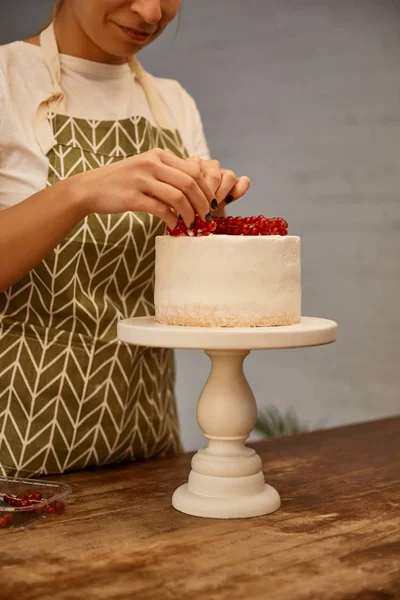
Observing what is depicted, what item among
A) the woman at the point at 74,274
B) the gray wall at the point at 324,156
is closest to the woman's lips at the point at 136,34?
the woman at the point at 74,274

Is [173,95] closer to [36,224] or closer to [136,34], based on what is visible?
[136,34]

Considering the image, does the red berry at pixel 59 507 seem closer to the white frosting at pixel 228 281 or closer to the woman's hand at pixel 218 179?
the white frosting at pixel 228 281

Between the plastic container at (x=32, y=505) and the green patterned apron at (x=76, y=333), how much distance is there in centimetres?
28

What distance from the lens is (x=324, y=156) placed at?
4582mm

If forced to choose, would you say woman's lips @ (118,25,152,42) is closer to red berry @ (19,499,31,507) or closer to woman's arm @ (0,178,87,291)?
woman's arm @ (0,178,87,291)

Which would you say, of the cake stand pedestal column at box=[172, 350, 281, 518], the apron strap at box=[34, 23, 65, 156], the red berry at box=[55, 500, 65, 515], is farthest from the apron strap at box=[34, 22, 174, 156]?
the red berry at box=[55, 500, 65, 515]

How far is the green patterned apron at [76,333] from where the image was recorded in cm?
174

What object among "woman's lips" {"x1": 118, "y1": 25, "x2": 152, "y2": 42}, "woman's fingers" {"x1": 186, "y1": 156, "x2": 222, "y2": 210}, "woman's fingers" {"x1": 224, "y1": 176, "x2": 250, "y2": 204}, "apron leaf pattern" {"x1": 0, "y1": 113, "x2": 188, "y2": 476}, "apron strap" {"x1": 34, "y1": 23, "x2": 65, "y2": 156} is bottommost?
"apron leaf pattern" {"x1": 0, "y1": 113, "x2": 188, "y2": 476}

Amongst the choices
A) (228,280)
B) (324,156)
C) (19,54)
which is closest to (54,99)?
(19,54)

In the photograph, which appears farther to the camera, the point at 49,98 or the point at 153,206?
the point at 49,98

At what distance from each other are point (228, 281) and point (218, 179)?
0.74ft

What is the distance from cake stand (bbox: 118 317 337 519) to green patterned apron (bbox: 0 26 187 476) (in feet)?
0.85

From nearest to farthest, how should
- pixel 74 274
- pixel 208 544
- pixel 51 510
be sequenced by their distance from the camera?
pixel 208 544 → pixel 51 510 → pixel 74 274

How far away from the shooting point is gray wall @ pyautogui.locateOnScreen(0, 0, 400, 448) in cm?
447
